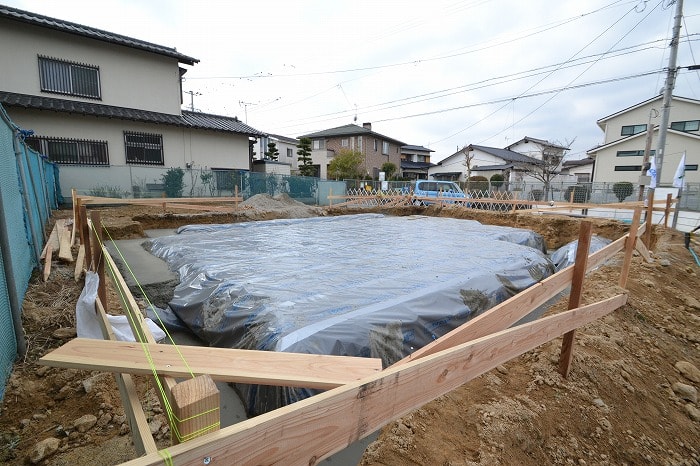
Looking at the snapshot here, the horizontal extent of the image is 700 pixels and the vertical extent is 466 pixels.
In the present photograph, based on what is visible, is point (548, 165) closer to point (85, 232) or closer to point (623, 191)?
point (623, 191)

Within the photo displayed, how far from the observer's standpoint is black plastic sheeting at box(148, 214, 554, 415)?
8.09 ft

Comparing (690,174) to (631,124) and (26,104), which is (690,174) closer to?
(631,124)

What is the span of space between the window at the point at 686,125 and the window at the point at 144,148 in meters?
30.7

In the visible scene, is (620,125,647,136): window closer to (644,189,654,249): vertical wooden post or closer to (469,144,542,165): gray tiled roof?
(469,144,542,165): gray tiled roof

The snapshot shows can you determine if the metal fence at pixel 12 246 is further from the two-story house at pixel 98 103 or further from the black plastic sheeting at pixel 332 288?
the two-story house at pixel 98 103

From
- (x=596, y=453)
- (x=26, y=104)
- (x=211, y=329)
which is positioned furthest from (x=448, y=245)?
(x=26, y=104)

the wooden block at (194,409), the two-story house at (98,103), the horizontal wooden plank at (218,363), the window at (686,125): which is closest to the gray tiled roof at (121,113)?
the two-story house at (98,103)

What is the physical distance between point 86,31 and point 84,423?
15.9 meters

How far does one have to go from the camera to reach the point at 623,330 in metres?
3.65

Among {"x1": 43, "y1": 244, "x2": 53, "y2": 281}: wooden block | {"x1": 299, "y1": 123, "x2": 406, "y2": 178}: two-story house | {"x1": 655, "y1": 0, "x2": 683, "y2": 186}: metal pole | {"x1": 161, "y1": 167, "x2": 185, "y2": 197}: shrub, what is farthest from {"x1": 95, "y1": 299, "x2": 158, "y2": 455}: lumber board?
{"x1": 299, "y1": 123, "x2": 406, "y2": 178}: two-story house

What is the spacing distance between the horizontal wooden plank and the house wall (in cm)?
1567

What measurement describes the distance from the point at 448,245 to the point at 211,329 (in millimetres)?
4098

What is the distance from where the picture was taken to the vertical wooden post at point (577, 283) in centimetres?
263

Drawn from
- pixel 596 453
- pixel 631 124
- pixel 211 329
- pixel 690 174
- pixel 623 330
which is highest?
pixel 631 124
